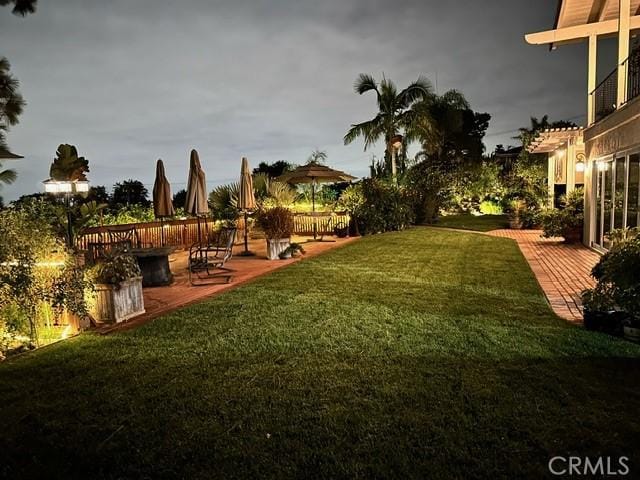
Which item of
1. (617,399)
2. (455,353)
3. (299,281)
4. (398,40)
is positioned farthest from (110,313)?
(398,40)

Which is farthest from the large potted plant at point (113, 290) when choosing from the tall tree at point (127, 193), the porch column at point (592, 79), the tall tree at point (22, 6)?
the tall tree at point (127, 193)

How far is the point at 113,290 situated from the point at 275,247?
5521 mm

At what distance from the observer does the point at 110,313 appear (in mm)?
5398

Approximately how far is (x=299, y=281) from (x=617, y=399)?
518cm

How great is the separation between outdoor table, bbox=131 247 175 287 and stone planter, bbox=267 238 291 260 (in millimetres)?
3145

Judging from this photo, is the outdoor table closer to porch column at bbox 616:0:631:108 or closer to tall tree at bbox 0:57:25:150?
tall tree at bbox 0:57:25:150

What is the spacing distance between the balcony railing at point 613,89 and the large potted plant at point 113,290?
8.66 m

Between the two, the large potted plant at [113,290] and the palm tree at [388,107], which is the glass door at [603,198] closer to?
the large potted plant at [113,290]

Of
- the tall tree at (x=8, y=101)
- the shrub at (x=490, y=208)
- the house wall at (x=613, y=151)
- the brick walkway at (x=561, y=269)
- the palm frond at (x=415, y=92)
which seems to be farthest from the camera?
the shrub at (x=490, y=208)

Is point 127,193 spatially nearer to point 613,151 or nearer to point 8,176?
point 8,176

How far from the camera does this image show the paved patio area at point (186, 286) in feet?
19.1

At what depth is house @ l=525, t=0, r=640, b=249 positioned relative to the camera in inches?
329

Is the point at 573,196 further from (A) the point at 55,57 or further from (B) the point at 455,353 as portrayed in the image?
(A) the point at 55,57

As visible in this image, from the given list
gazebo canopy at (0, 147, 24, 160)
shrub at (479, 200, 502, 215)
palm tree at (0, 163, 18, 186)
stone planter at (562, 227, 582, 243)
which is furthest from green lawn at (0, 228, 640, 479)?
shrub at (479, 200, 502, 215)
